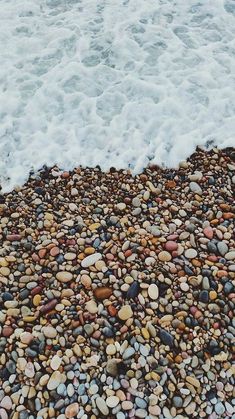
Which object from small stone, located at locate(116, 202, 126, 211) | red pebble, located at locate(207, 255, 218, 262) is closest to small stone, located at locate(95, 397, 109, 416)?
red pebble, located at locate(207, 255, 218, 262)

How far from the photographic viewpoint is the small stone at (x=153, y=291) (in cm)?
488

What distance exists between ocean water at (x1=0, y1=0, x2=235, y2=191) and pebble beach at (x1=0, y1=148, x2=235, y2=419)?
392 millimetres

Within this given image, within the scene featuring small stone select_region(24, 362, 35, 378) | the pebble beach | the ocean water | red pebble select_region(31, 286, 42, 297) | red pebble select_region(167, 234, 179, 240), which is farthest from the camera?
the ocean water

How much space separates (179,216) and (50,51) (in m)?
3.92

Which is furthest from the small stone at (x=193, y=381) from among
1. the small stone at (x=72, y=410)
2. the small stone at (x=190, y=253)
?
Answer: the small stone at (x=190, y=253)

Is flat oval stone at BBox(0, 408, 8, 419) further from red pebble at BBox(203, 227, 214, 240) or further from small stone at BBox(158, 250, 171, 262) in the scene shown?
red pebble at BBox(203, 227, 214, 240)

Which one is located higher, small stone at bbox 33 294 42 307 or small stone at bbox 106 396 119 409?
small stone at bbox 33 294 42 307

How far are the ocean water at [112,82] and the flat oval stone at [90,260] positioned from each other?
60.8 inches

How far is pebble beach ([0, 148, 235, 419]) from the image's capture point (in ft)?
14.3

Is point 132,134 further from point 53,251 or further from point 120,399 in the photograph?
point 120,399

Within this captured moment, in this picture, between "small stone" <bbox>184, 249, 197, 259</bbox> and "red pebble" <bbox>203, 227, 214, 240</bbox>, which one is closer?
"small stone" <bbox>184, 249, 197, 259</bbox>

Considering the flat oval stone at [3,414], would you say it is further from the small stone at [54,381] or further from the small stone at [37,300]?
the small stone at [37,300]

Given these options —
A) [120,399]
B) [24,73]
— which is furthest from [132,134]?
[120,399]

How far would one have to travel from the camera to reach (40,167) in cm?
642
